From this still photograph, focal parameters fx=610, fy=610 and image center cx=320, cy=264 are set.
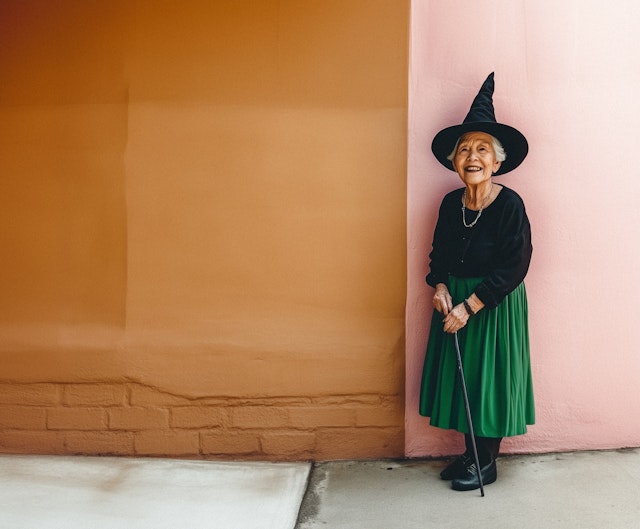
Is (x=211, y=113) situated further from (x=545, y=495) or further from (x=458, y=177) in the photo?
(x=545, y=495)

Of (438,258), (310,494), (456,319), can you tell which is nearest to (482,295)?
(456,319)

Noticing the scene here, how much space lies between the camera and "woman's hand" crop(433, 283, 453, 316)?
2.83 metres

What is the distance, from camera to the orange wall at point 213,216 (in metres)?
3.12

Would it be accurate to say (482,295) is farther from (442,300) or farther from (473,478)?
(473,478)

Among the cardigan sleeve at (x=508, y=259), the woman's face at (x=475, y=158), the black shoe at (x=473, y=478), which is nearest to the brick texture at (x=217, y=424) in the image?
the black shoe at (x=473, y=478)

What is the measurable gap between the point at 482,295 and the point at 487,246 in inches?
9.4

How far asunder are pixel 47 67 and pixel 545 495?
3.19 m

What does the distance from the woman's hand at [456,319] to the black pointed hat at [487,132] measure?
2.45 feet

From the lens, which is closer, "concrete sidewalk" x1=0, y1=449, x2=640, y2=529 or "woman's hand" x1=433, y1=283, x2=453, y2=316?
"concrete sidewalk" x1=0, y1=449, x2=640, y2=529

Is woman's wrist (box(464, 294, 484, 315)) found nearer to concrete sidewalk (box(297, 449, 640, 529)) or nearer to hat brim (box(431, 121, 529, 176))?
hat brim (box(431, 121, 529, 176))

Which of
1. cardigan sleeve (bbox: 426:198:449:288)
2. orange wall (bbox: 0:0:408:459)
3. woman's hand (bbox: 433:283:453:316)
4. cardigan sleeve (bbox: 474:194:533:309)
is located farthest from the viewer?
orange wall (bbox: 0:0:408:459)

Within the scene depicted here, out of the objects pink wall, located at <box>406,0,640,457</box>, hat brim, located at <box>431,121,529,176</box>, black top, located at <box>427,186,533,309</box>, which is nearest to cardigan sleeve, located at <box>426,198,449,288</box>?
black top, located at <box>427,186,533,309</box>

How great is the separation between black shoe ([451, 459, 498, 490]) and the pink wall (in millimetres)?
321

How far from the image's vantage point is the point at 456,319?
277cm
